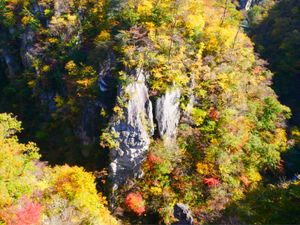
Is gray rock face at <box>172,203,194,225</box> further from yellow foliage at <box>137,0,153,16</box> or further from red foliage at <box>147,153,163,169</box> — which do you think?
yellow foliage at <box>137,0,153,16</box>

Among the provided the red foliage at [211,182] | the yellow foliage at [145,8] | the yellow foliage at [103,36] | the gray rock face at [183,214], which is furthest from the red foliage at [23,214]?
Result: the yellow foliage at [145,8]

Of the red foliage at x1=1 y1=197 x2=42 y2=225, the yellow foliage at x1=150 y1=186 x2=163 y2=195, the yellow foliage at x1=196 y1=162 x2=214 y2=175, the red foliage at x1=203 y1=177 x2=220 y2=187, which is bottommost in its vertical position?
the yellow foliage at x1=150 y1=186 x2=163 y2=195

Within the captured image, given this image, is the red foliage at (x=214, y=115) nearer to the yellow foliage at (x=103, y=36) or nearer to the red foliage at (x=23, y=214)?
the yellow foliage at (x=103, y=36)

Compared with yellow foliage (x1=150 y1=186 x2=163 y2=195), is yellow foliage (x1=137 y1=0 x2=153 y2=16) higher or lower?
higher

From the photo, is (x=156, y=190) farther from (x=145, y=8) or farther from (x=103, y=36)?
(x=145, y=8)

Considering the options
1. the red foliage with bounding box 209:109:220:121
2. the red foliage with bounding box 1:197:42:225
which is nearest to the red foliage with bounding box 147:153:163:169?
the red foliage with bounding box 209:109:220:121

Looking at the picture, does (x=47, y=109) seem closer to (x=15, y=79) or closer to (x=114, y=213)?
(x=15, y=79)

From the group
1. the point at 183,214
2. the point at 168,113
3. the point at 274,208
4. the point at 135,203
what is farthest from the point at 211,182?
the point at 274,208
